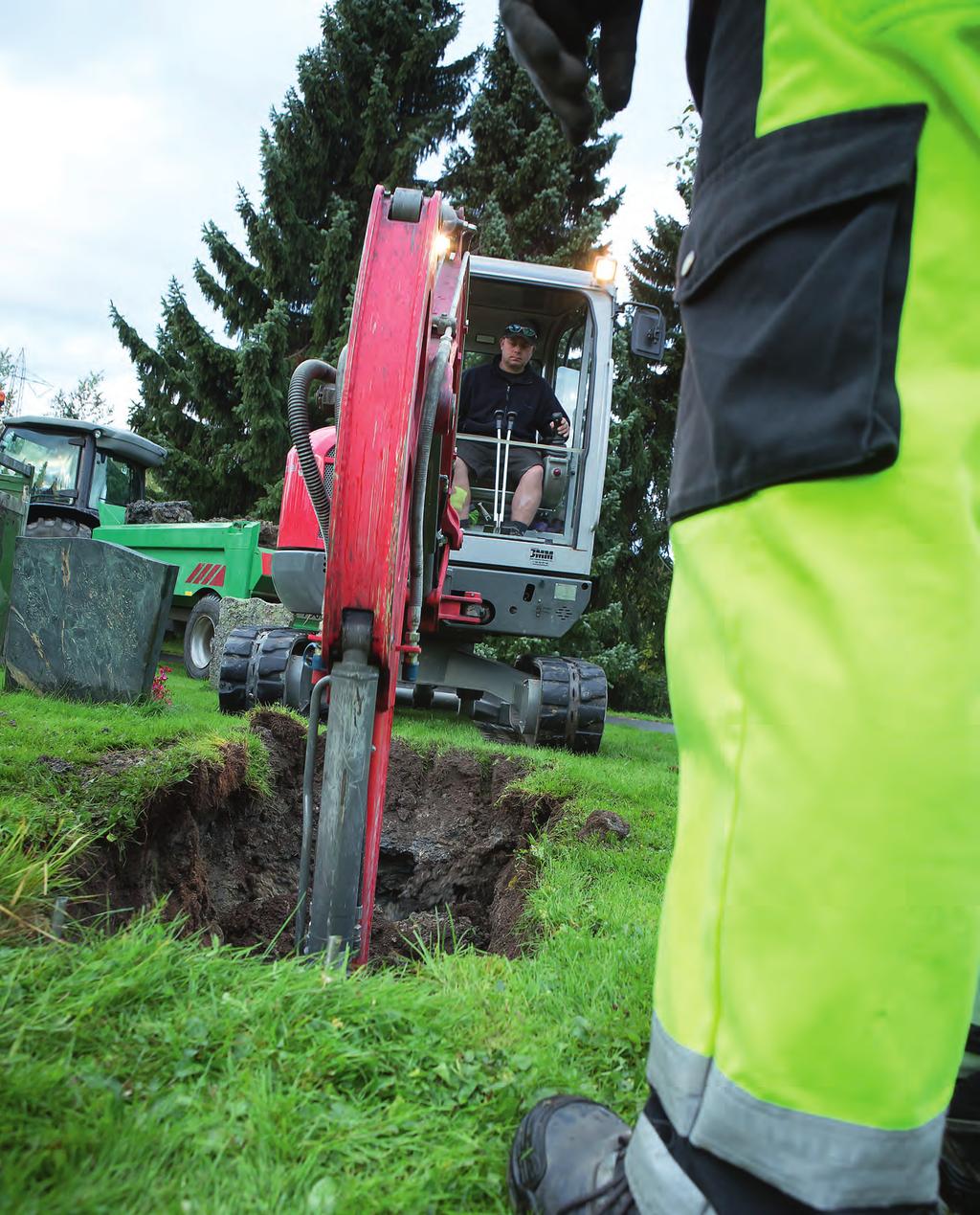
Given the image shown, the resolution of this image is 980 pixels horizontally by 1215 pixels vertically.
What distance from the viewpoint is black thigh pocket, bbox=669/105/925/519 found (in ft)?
2.67

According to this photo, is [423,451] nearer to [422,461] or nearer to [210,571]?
[422,461]

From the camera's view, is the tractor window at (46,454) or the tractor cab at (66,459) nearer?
the tractor cab at (66,459)

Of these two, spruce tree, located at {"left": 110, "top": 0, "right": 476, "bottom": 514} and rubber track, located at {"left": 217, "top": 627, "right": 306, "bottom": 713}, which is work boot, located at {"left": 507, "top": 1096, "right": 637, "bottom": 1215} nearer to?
rubber track, located at {"left": 217, "top": 627, "right": 306, "bottom": 713}

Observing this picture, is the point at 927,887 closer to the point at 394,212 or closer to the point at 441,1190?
the point at 441,1190

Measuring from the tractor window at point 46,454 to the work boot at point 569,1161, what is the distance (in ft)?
38.8

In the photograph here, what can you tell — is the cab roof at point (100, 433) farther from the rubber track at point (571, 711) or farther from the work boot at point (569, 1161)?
the work boot at point (569, 1161)

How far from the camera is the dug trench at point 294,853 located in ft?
9.57

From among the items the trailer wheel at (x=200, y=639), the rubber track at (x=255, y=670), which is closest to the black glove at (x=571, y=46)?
the rubber track at (x=255, y=670)

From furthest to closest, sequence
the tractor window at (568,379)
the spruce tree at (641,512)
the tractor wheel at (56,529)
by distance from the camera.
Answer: the spruce tree at (641,512), the tractor wheel at (56,529), the tractor window at (568,379)

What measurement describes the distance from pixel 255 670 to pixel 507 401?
240cm

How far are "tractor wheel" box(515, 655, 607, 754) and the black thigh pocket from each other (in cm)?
469

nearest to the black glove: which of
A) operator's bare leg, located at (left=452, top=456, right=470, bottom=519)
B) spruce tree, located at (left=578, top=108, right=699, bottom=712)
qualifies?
operator's bare leg, located at (left=452, top=456, right=470, bottom=519)

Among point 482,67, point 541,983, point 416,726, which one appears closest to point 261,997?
point 541,983

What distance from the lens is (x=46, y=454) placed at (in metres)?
11.5
